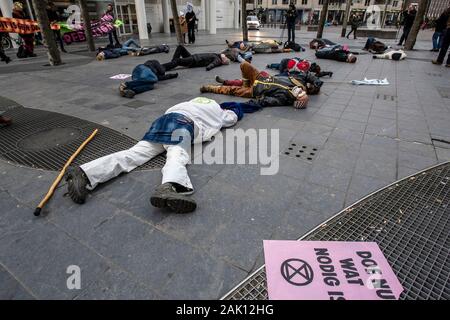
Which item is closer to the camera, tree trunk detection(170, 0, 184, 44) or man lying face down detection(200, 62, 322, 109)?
man lying face down detection(200, 62, 322, 109)

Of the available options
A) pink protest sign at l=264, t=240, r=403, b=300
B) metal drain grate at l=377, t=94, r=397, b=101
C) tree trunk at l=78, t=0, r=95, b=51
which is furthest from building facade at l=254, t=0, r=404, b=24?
pink protest sign at l=264, t=240, r=403, b=300

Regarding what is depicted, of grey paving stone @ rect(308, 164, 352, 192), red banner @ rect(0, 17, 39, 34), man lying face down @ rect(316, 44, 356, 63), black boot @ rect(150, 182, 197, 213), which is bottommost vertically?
grey paving stone @ rect(308, 164, 352, 192)

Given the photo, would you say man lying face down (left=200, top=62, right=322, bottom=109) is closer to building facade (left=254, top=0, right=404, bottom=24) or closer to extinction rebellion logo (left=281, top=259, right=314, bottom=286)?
extinction rebellion logo (left=281, top=259, right=314, bottom=286)

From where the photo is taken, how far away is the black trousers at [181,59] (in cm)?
841

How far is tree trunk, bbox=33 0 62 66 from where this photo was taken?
8.54m

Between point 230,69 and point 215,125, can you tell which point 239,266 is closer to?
point 215,125

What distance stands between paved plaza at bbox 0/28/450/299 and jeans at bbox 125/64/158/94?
3.08 ft

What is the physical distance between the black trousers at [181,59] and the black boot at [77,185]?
6574 millimetres

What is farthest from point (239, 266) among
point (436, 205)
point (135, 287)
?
point (436, 205)

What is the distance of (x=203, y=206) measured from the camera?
8.02 feet

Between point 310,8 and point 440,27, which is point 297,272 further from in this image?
point 310,8

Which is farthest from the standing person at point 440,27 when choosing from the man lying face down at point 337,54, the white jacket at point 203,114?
the white jacket at point 203,114

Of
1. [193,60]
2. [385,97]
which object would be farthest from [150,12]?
[385,97]

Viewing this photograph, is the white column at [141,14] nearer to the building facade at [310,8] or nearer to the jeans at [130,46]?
the jeans at [130,46]
